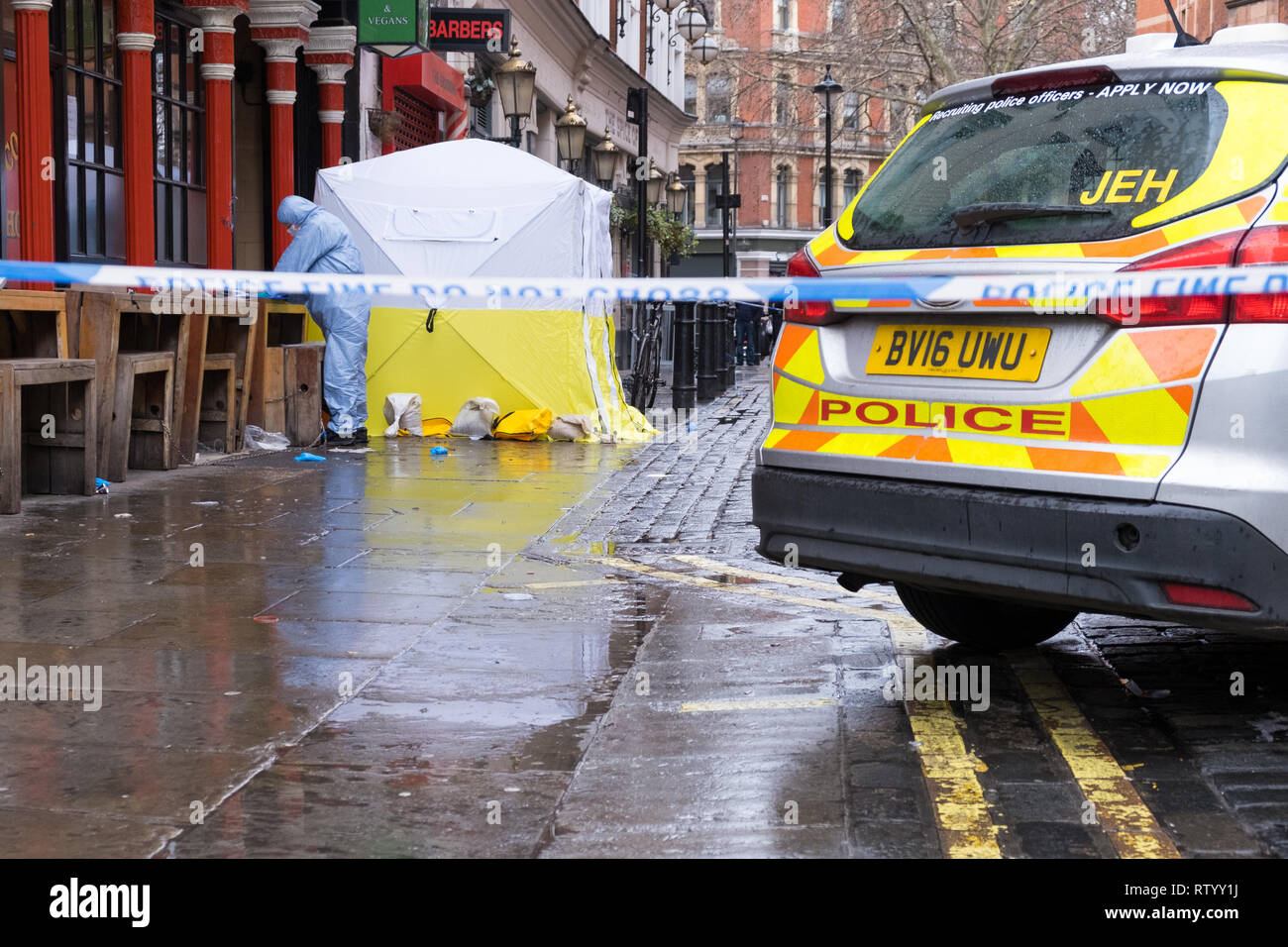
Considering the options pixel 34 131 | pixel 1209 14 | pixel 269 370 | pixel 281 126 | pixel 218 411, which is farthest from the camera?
pixel 1209 14

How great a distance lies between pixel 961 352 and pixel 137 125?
10.1 m

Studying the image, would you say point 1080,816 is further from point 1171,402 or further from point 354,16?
point 354,16

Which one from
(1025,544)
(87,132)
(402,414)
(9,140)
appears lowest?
(1025,544)

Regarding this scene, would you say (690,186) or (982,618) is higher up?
(690,186)

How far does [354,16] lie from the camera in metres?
16.7

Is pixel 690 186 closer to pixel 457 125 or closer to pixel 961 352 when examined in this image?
pixel 457 125

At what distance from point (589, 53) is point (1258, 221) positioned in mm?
29517

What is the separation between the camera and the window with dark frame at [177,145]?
47.1ft

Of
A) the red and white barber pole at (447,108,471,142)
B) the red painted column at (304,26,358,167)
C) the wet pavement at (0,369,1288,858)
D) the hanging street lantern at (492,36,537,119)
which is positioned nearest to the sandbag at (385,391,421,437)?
the red painted column at (304,26,358,167)

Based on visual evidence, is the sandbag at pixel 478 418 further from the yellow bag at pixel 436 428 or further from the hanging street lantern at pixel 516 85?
the hanging street lantern at pixel 516 85

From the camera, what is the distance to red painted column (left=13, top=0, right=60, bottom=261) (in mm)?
10914

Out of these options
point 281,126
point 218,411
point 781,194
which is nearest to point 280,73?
point 281,126

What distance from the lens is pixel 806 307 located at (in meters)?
4.80
